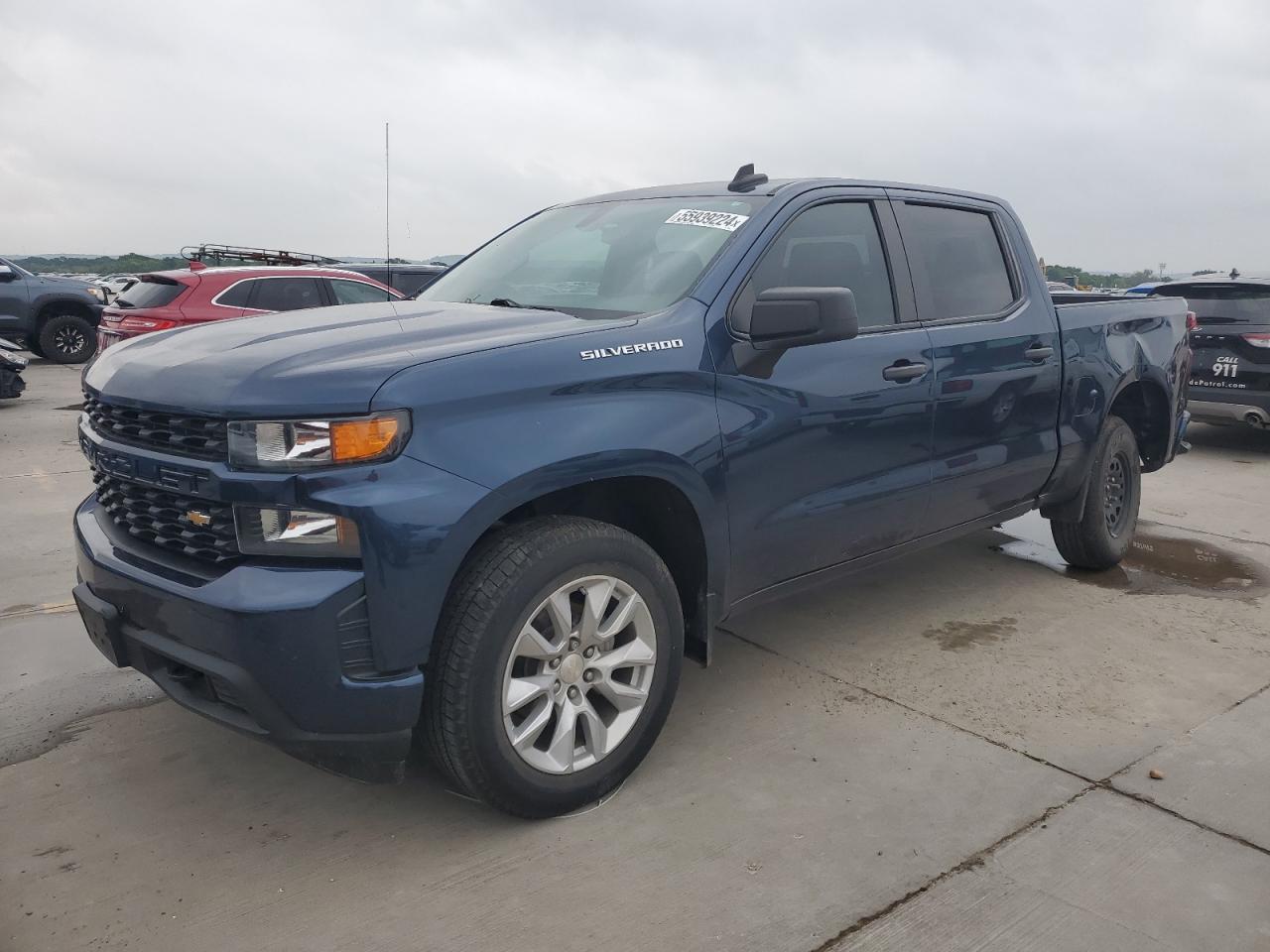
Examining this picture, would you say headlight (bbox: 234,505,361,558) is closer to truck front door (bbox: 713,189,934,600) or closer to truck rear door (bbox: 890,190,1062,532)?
truck front door (bbox: 713,189,934,600)

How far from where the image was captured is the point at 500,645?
2623 millimetres

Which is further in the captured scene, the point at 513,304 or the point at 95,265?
the point at 95,265

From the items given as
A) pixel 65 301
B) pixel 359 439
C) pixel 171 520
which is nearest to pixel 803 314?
pixel 359 439

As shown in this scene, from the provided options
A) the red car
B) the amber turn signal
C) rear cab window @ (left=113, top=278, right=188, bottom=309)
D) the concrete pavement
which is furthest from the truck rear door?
rear cab window @ (left=113, top=278, right=188, bottom=309)

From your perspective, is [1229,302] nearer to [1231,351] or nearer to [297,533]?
[1231,351]

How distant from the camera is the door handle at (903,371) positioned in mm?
3717

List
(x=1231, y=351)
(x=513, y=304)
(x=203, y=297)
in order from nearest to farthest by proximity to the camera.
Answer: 1. (x=513, y=304)
2. (x=1231, y=351)
3. (x=203, y=297)

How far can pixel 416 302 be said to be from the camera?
3742 mm

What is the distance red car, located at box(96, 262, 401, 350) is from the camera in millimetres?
9477

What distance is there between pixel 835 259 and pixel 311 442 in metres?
2.12

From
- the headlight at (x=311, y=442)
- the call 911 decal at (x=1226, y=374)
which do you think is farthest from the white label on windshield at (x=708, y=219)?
the call 911 decal at (x=1226, y=374)

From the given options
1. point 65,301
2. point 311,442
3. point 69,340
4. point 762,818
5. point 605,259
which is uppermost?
point 605,259

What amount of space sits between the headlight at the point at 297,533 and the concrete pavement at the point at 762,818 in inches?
34.3

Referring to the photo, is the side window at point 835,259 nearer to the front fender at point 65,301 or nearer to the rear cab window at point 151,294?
the rear cab window at point 151,294
